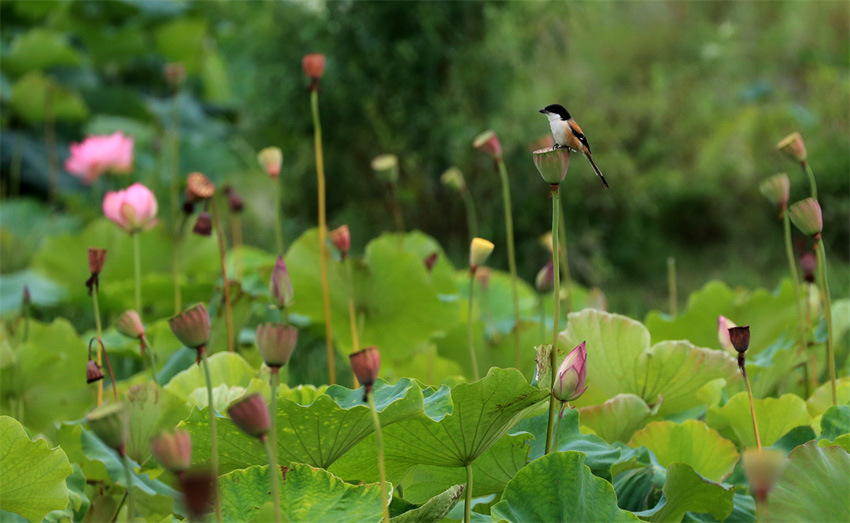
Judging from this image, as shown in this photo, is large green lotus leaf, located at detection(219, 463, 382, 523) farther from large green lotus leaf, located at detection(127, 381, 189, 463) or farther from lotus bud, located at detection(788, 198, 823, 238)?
lotus bud, located at detection(788, 198, 823, 238)

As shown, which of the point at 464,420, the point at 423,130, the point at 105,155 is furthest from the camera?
the point at 423,130

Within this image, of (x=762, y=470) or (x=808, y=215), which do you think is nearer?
(x=762, y=470)

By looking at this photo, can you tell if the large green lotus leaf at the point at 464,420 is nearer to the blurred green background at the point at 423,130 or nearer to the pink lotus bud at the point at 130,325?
the pink lotus bud at the point at 130,325

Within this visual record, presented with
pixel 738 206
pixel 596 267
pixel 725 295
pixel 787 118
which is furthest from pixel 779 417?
pixel 787 118

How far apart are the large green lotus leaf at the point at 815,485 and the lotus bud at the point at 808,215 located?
0.18m

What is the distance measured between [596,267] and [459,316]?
6.83 ft

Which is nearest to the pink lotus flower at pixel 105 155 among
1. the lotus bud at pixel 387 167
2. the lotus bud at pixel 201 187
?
the lotus bud at pixel 387 167

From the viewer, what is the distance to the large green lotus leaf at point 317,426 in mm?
483

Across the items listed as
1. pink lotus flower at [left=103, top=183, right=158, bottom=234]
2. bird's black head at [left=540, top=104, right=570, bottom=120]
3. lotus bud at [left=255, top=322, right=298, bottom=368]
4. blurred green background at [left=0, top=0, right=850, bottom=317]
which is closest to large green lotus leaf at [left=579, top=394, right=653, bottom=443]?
bird's black head at [left=540, top=104, right=570, bottom=120]

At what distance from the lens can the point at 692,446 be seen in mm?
606

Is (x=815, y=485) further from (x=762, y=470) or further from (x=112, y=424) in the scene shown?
(x=112, y=424)

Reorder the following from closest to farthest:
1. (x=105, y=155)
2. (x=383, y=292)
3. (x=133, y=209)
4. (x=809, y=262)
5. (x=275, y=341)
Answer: (x=275, y=341) < (x=809, y=262) < (x=133, y=209) < (x=383, y=292) < (x=105, y=155)

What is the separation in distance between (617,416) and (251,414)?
0.39 metres

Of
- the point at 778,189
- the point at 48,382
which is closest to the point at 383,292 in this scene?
the point at 48,382
